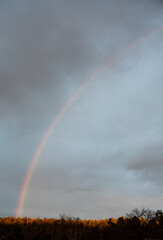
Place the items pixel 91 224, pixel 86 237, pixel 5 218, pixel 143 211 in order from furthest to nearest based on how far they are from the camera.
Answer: pixel 143 211 → pixel 5 218 → pixel 91 224 → pixel 86 237

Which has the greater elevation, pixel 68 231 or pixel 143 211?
pixel 143 211

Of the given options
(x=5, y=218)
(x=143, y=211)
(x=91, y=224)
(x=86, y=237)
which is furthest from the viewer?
(x=143, y=211)

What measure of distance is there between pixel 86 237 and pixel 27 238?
2.61 meters

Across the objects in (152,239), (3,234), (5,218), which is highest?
(5,218)

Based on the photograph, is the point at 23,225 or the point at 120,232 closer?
the point at 120,232

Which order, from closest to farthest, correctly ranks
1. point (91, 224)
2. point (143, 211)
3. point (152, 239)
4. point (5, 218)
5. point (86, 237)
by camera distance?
point (152, 239) < point (86, 237) < point (91, 224) < point (5, 218) < point (143, 211)

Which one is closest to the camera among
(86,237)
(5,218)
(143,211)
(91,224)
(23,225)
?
(86,237)

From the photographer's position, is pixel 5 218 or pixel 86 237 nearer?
pixel 86 237

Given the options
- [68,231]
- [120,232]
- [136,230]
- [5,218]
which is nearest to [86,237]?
[68,231]

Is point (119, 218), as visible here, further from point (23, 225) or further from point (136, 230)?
point (23, 225)

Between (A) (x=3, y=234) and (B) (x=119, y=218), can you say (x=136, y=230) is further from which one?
(A) (x=3, y=234)

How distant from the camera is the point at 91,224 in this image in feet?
35.7

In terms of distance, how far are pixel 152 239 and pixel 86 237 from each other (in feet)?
8.81

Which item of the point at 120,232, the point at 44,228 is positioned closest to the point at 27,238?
the point at 44,228
